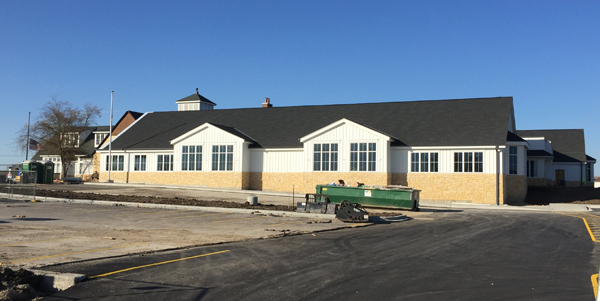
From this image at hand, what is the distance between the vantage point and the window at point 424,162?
34344 millimetres

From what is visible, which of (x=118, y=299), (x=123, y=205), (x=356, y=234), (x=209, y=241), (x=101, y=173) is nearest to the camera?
(x=118, y=299)

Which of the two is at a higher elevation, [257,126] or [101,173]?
[257,126]

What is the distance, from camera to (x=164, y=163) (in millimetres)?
42438

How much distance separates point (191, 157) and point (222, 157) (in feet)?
9.61

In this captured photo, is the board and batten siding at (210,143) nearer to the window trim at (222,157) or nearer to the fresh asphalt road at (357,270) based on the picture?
the window trim at (222,157)

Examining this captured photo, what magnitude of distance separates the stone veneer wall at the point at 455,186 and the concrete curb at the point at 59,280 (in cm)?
2887

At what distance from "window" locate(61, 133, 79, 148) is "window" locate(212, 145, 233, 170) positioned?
28.6 meters

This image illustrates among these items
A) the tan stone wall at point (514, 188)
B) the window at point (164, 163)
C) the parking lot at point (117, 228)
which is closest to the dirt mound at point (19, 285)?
the parking lot at point (117, 228)

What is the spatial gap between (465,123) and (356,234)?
76.4ft

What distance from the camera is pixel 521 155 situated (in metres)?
34.9

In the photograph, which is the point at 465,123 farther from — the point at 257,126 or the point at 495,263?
the point at 495,263

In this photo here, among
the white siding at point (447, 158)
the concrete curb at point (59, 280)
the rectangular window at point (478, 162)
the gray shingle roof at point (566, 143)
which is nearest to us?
the concrete curb at point (59, 280)

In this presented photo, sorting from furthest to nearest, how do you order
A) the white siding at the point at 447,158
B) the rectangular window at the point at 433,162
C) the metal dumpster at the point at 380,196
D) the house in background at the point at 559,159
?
the house in background at the point at 559,159, the rectangular window at the point at 433,162, the white siding at the point at 447,158, the metal dumpster at the point at 380,196

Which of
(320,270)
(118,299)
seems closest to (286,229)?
(320,270)
